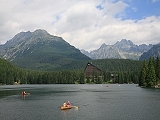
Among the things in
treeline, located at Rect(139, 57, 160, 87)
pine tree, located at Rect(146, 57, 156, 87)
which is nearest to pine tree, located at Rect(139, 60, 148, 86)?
treeline, located at Rect(139, 57, 160, 87)

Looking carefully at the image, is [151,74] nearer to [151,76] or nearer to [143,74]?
[151,76]

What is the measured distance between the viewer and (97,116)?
64875mm

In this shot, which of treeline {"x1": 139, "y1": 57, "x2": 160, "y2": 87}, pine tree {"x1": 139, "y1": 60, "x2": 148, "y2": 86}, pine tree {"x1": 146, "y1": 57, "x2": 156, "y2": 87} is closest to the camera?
pine tree {"x1": 146, "y1": 57, "x2": 156, "y2": 87}

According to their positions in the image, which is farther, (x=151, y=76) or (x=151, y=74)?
(x=151, y=76)

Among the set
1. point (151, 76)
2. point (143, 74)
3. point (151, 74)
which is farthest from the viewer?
point (143, 74)

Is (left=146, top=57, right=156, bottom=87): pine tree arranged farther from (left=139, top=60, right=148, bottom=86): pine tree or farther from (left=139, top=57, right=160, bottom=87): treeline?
(left=139, top=60, right=148, bottom=86): pine tree

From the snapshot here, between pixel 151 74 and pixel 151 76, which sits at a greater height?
pixel 151 74

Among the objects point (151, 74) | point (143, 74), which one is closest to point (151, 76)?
point (151, 74)

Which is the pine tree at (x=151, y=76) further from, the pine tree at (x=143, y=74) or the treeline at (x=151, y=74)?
the pine tree at (x=143, y=74)

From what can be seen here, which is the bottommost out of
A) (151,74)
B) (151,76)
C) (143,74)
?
(151,76)

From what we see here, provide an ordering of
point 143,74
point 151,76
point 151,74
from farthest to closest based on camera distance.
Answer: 1. point 143,74
2. point 151,76
3. point 151,74

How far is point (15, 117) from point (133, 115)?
3265 centimetres

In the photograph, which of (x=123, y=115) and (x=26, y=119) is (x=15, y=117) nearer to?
(x=26, y=119)

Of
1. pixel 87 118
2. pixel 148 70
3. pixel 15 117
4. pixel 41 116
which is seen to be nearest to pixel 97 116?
pixel 87 118
